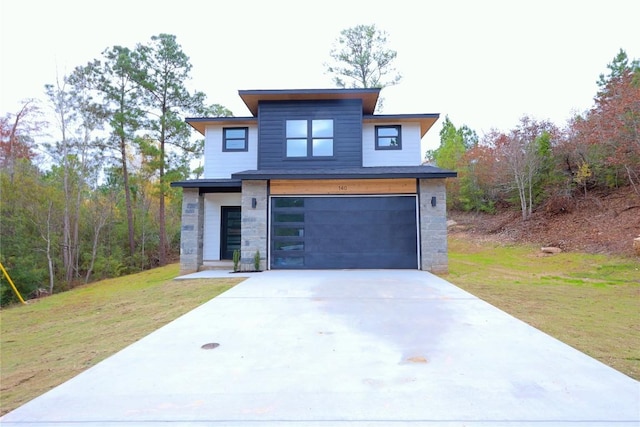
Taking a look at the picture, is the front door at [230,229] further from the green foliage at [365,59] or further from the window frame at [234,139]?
the green foliage at [365,59]

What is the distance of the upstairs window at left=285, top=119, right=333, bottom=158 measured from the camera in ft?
36.6

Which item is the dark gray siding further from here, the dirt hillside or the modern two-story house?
the dirt hillside

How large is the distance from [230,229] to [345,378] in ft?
32.3

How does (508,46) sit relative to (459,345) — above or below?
above

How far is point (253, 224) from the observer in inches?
387

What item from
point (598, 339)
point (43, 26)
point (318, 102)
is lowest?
point (598, 339)

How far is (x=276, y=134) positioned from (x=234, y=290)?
5.97m

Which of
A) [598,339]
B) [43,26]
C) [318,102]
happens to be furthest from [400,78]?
[598,339]

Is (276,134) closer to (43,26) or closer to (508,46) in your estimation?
(43,26)

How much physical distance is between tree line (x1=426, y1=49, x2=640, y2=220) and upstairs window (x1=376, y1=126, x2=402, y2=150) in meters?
8.89

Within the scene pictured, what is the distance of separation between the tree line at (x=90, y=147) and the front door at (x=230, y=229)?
5.79m

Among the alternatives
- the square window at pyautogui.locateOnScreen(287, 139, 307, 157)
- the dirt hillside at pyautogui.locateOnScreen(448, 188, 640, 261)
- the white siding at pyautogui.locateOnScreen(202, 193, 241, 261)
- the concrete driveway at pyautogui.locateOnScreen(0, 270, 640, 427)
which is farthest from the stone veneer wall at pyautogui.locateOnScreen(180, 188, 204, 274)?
the dirt hillside at pyautogui.locateOnScreen(448, 188, 640, 261)

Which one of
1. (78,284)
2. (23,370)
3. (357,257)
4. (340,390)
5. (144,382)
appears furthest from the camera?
(78,284)

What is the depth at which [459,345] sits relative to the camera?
11.8 feet
